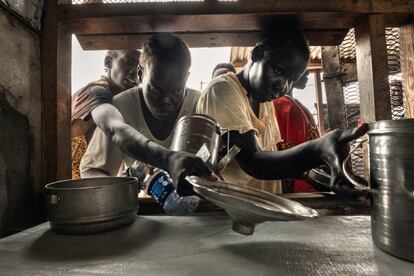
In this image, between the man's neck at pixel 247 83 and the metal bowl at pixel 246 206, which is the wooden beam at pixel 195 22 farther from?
the metal bowl at pixel 246 206

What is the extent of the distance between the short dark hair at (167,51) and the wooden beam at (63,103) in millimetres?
402

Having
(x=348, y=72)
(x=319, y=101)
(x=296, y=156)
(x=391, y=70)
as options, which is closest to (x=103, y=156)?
(x=296, y=156)

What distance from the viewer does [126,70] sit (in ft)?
7.55

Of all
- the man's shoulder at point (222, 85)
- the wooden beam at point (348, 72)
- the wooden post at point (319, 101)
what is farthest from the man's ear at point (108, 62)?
the wooden post at point (319, 101)

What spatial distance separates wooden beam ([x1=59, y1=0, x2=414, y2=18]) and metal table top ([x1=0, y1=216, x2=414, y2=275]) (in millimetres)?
838

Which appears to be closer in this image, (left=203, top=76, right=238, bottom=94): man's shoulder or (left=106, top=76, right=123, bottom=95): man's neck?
(left=203, top=76, right=238, bottom=94): man's shoulder

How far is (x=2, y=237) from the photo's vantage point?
0.92m

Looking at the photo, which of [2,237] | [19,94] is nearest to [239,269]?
[2,237]

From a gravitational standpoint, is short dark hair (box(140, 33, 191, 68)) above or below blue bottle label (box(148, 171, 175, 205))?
above

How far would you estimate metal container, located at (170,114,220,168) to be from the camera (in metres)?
1.06

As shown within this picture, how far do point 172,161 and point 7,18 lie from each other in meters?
0.77

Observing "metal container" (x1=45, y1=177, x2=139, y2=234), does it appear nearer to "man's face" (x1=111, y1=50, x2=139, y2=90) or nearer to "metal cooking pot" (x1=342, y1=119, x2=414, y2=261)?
"metal cooking pot" (x1=342, y1=119, x2=414, y2=261)

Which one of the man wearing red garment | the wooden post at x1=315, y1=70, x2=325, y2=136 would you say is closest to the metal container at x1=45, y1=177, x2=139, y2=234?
the man wearing red garment

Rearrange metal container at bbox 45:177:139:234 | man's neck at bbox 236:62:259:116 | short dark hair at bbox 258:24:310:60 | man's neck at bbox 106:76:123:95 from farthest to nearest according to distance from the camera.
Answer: man's neck at bbox 106:76:123:95 → man's neck at bbox 236:62:259:116 → short dark hair at bbox 258:24:310:60 → metal container at bbox 45:177:139:234
